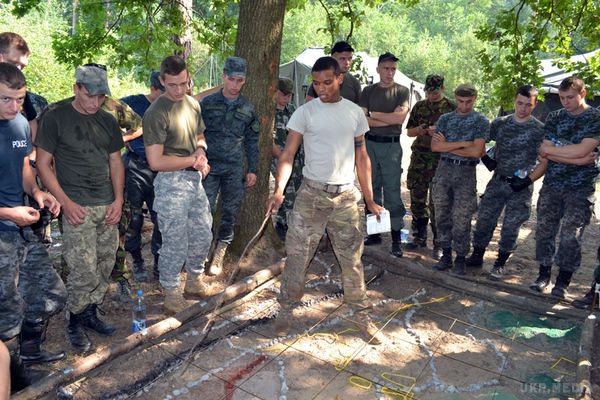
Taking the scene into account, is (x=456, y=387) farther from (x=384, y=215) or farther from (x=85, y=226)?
(x=85, y=226)

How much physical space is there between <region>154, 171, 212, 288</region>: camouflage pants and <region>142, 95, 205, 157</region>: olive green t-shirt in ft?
0.83

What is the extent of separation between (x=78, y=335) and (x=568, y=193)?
203 inches

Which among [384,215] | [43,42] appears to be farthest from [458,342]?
[43,42]

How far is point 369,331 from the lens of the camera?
4676 millimetres

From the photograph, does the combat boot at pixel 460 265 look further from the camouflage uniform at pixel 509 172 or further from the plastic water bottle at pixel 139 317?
the plastic water bottle at pixel 139 317

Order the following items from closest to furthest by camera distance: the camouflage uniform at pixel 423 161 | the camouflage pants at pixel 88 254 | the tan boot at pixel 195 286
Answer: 1. the camouflage pants at pixel 88 254
2. the tan boot at pixel 195 286
3. the camouflage uniform at pixel 423 161

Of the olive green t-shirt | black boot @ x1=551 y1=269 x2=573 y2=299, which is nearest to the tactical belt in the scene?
the olive green t-shirt

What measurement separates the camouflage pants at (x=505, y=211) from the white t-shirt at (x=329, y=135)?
2.42 metres

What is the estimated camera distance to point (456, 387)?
4.07 metres

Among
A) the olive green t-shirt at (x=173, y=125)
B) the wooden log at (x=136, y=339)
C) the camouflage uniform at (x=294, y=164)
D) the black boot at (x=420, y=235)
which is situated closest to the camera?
the wooden log at (x=136, y=339)

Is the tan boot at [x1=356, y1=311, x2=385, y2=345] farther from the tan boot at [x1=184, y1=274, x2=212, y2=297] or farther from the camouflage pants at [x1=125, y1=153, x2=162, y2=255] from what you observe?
the camouflage pants at [x1=125, y1=153, x2=162, y2=255]

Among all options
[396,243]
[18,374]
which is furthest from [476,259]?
[18,374]

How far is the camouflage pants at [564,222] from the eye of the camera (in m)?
5.47

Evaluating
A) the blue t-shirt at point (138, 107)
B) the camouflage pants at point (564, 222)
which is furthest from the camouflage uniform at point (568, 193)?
the blue t-shirt at point (138, 107)
